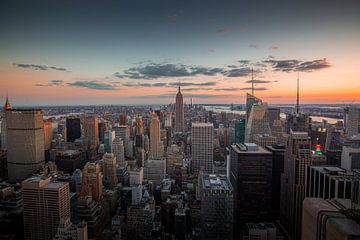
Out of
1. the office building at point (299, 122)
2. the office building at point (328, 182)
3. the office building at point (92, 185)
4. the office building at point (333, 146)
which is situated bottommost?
the office building at point (92, 185)

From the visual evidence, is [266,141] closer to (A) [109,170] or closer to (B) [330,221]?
(A) [109,170]

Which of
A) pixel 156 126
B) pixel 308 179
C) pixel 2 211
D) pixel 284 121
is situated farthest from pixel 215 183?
pixel 156 126

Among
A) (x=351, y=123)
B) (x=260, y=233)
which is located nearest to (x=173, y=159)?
(x=260, y=233)

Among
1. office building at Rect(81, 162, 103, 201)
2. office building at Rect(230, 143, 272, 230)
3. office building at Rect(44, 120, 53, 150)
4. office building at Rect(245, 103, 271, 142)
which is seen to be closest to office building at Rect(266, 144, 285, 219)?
office building at Rect(230, 143, 272, 230)

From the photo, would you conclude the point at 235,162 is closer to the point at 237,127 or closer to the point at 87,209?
the point at 87,209

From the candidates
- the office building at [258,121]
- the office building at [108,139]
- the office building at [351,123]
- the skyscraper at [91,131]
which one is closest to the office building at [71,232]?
the office building at [351,123]

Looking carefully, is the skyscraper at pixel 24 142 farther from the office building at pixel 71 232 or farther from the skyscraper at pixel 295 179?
the skyscraper at pixel 295 179

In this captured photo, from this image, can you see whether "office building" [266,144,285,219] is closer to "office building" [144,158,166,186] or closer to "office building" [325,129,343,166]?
"office building" [325,129,343,166]
